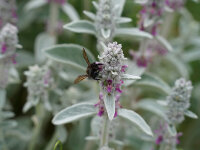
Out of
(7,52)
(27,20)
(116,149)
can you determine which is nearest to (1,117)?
(7,52)

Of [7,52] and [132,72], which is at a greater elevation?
[7,52]

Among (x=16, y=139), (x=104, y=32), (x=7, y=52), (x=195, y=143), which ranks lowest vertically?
(x=195, y=143)

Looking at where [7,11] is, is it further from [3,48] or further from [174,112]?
[174,112]

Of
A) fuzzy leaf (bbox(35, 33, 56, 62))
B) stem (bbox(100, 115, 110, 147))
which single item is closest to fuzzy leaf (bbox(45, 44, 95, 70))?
stem (bbox(100, 115, 110, 147))

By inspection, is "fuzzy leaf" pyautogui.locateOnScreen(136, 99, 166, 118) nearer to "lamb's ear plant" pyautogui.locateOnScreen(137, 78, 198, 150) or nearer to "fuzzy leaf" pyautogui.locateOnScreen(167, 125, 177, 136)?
"lamb's ear plant" pyautogui.locateOnScreen(137, 78, 198, 150)

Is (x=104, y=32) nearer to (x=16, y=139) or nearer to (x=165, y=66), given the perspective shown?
(x=16, y=139)

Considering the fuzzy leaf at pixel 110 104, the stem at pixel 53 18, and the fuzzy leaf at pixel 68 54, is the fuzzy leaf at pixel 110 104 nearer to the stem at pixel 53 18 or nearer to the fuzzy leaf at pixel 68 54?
the fuzzy leaf at pixel 68 54

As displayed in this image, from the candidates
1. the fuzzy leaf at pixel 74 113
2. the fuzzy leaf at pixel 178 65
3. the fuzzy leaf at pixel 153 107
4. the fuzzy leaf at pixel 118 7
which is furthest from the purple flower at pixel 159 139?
the fuzzy leaf at pixel 178 65
